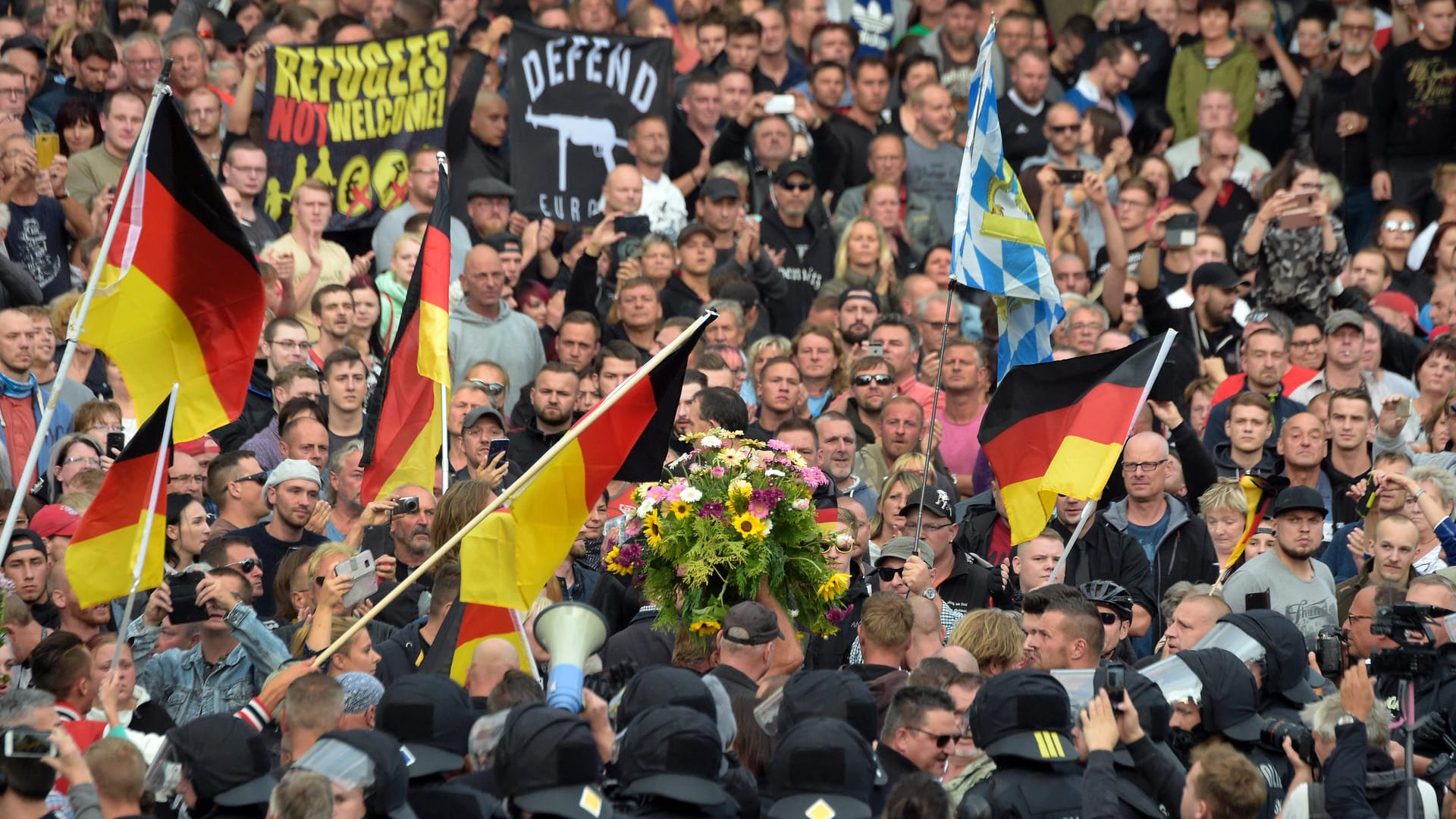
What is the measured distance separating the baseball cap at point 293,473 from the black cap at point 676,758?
172 inches

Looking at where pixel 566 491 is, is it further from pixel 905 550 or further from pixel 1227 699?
pixel 1227 699

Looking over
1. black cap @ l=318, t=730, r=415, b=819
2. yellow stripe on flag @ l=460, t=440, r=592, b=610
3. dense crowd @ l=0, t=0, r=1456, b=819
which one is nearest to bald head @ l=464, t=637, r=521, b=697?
dense crowd @ l=0, t=0, r=1456, b=819

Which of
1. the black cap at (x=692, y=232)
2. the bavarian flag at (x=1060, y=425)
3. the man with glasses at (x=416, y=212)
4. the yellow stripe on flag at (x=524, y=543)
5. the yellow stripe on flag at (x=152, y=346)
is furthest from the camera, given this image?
the man with glasses at (x=416, y=212)

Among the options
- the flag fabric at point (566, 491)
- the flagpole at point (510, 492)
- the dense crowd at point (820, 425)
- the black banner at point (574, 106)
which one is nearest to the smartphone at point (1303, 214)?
the dense crowd at point (820, 425)

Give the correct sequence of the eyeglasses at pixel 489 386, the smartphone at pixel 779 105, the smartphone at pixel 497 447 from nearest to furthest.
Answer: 1. the smartphone at pixel 497 447
2. the eyeglasses at pixel 489 386
3. the smartphone at pixel 779 105

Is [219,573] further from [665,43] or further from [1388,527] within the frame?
[665,43]

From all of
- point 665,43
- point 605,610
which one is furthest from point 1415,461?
point 665,43

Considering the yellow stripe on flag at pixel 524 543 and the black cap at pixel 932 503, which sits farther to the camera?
the black cap at pixel 932 503

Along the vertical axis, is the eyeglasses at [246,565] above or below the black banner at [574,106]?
below

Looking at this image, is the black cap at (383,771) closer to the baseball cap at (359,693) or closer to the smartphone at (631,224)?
the baseball cap at (359,693)

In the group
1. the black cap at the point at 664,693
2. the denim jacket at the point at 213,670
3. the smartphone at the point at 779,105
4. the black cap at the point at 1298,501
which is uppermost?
the smartphone at the point at 779,105

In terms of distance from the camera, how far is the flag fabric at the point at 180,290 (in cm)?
987

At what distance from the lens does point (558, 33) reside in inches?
675

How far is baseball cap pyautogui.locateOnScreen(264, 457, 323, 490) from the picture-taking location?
11.6 m
